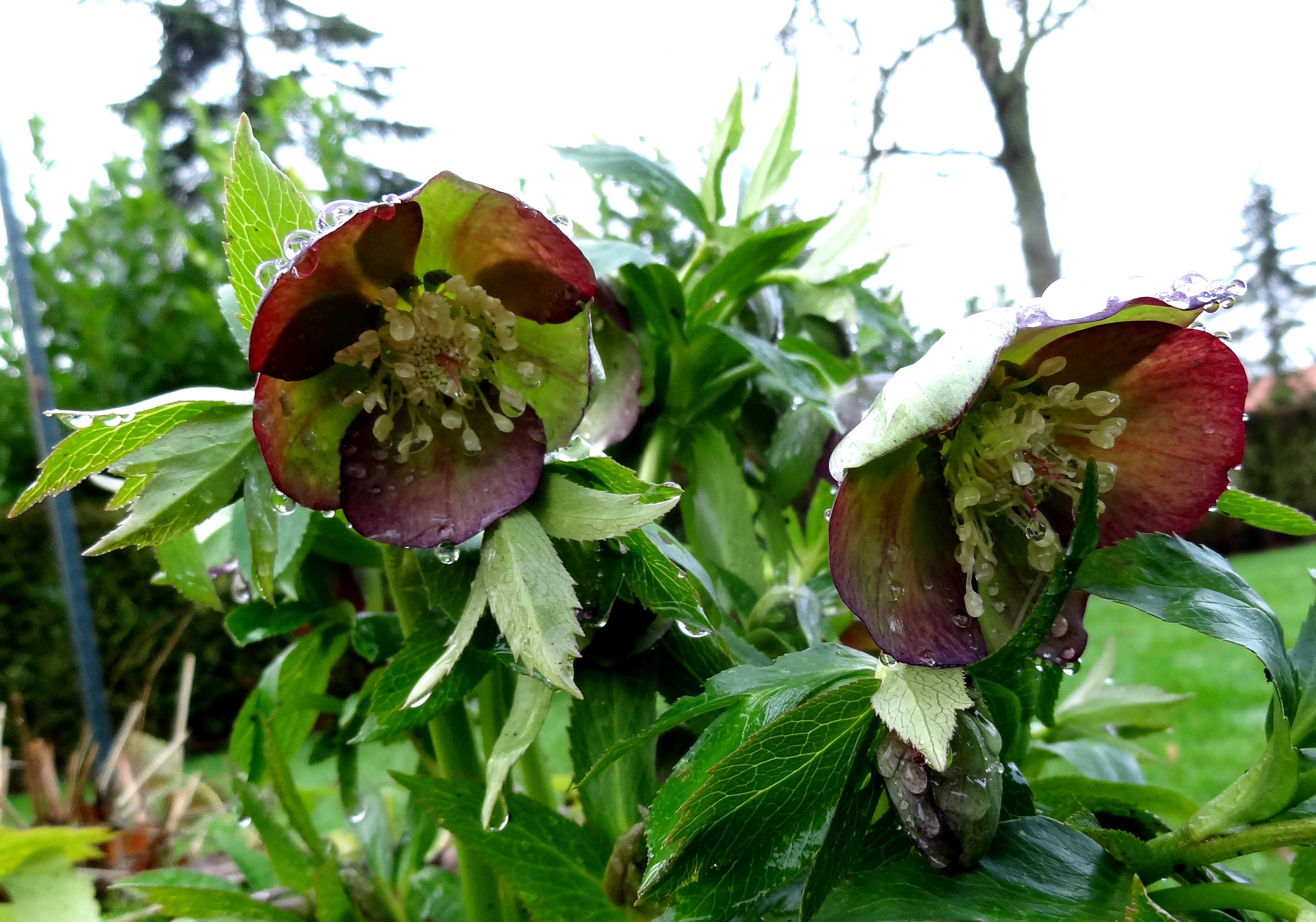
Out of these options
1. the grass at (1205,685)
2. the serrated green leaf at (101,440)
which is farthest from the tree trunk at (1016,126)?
the serrated green leaf at (101,440)

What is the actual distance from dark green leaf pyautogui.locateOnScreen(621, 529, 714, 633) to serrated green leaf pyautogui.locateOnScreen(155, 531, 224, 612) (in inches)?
8.4

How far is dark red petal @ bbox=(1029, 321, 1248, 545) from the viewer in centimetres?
30

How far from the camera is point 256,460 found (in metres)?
0.32

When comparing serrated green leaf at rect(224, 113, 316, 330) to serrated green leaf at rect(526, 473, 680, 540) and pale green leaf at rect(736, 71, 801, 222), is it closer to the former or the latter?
serrated green leaf at rect(526, 473, 680, 540)

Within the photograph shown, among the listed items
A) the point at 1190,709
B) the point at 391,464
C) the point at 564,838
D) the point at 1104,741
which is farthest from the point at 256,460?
the point at 1190,709

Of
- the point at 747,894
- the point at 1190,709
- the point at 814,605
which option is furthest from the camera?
the point at 1190,709

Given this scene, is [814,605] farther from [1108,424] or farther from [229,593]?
[229,593]

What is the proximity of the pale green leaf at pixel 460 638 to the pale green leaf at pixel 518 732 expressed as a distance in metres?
0.03

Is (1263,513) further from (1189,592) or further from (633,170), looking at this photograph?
(633,170)

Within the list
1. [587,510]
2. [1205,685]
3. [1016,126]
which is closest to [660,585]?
[587,510]

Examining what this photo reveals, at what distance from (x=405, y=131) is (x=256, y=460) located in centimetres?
974

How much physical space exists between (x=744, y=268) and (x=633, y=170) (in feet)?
0.29

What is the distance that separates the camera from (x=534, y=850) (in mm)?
357

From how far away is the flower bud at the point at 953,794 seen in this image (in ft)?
0.85
